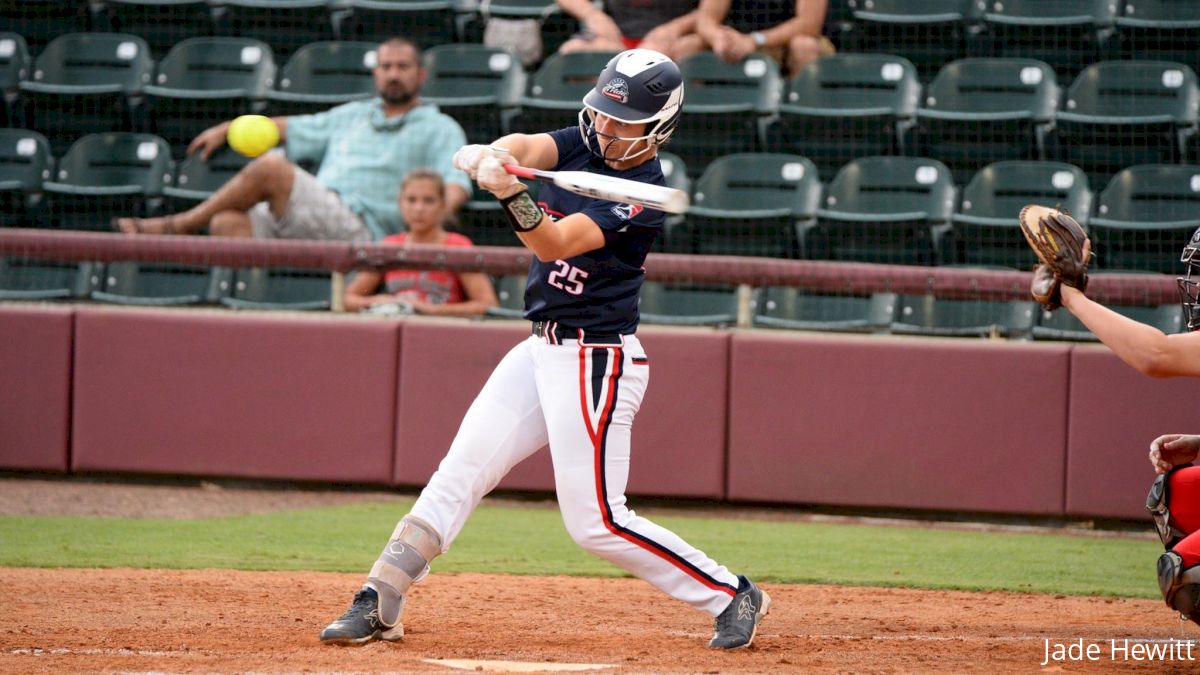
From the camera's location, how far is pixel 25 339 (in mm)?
6957

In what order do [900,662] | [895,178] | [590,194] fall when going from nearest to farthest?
[590,194] < [900,662] < [895,178]

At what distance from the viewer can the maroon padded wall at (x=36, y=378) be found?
6.96 m

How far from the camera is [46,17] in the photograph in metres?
9.56

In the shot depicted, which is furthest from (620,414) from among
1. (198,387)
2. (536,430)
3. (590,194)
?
(198,387)

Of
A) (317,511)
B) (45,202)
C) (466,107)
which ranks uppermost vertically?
(466,107)

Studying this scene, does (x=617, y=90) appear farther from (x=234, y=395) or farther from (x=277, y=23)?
(x=277, y=23)

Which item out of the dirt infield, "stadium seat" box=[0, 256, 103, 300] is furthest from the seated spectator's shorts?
the dirt infield

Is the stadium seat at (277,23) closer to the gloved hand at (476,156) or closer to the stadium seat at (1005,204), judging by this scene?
the stadium seat at (1005,204)

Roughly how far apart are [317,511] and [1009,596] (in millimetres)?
3225

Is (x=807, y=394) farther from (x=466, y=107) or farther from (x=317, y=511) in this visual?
(x=466, y=107)

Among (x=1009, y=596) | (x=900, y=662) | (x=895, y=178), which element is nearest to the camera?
(x=900, y=662)

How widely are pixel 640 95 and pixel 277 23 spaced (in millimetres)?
6458

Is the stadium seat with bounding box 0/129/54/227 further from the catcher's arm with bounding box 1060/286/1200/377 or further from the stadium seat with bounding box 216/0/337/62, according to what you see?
the catcher's arm with bounding box 1060/286/1200/377

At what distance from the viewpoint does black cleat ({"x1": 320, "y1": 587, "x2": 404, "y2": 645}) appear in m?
3.80
